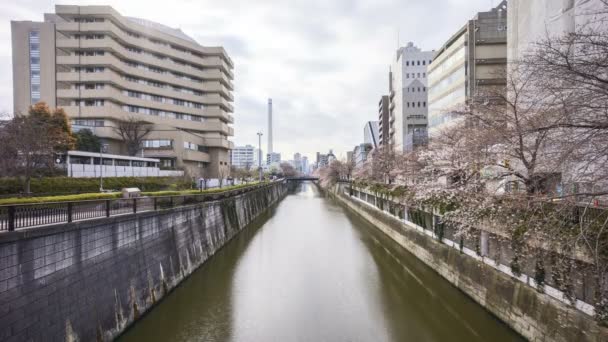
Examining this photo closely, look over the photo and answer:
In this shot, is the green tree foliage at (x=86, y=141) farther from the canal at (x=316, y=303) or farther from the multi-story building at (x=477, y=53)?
the multi-story building at (x=477, y=53)

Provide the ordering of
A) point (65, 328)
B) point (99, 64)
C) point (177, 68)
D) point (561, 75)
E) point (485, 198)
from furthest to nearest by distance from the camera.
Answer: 1. point (177, 68)
2. point (99, 64)
3. point (485, 198)
4. point (65, 328)
5. point (561, 75)

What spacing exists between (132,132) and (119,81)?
7.55m

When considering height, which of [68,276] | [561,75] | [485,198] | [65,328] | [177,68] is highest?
[177,68]

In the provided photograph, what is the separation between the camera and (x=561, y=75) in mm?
5426

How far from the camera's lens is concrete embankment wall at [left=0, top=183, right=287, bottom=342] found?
6273 millimetres

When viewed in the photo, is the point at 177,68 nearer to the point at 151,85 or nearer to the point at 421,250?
the point at 151,85

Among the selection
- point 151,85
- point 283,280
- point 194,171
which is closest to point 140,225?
point 283,280

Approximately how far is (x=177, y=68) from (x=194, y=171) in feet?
62.6

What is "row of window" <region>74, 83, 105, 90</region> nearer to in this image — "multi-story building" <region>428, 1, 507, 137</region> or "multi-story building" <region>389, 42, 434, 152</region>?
"multi-story building" <region>428, 1, 507, 137</region>

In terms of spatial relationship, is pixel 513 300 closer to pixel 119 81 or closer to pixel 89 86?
pixel 119 81

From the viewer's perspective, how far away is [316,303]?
12.8m

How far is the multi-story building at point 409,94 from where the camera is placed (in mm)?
65250

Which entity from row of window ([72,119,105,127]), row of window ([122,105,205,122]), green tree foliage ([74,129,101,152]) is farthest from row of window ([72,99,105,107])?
green tree foliage ([74,129,101,152])

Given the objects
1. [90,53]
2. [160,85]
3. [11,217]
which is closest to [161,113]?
[160,85]
